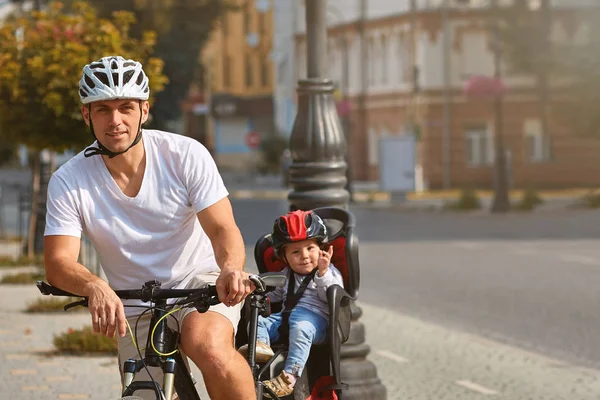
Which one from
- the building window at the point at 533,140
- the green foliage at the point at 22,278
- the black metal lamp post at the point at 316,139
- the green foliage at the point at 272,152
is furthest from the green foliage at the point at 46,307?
the green foliage at the point at 272,152

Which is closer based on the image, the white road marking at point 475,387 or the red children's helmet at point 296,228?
the red children's helmet at point 296,228

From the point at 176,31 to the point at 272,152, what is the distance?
71.3ft

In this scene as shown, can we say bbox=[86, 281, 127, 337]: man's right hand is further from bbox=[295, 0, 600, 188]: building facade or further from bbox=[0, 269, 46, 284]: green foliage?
bbox=[295, 0, 600, 188]: building facade

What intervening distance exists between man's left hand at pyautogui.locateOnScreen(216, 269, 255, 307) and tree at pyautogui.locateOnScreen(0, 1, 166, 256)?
921 centimetres

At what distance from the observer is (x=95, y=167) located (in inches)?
196

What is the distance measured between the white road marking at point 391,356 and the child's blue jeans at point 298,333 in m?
4.07

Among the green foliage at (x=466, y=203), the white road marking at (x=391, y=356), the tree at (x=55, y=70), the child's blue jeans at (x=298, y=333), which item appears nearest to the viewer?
the child's blue jeans at (x=298, y=333)

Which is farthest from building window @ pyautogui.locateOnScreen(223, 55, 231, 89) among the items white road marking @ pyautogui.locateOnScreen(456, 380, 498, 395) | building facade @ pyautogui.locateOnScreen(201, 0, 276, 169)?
white road marking @ pyautogui.locateOnScreen(456, 380, 498, 395)

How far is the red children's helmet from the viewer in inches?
231

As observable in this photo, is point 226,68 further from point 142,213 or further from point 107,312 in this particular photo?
point 107,312

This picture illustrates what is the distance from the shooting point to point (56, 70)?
14555mm

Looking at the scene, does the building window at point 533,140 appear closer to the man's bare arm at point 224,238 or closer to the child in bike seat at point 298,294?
the child in bike seat at point 298,294

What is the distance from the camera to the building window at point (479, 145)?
174 feet

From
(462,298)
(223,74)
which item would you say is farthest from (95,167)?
(223,74)
